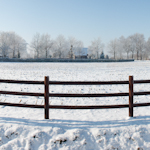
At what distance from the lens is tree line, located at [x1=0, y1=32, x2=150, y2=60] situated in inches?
3180

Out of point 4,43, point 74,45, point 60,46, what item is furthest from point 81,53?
point 4,43

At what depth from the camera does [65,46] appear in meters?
86.6

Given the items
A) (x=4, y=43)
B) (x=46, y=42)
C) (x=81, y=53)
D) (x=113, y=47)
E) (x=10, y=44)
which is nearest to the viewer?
(x=4, y=43)

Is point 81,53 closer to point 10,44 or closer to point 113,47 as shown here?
point 113,47

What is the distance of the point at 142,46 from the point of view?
296ft

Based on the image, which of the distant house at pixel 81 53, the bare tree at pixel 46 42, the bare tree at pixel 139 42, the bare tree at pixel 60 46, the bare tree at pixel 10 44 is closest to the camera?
the bare tree at pixel 10 44

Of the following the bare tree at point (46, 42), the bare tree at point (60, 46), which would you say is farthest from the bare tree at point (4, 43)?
the bare tree at point (60, 46)

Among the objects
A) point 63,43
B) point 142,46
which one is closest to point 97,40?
point 63,43

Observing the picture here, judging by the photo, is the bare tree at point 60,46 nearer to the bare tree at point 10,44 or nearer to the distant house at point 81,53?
the distant house at point 81,53

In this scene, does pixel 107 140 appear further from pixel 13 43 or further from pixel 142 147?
pixel 13 43

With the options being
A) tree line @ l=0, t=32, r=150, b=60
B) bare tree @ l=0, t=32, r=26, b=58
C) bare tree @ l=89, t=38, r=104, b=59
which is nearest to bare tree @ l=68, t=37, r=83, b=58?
tree line @ l=0, t=32, r=150, b=60

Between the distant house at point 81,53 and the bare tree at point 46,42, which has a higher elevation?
the bare tree at point 46,42

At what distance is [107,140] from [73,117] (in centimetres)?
172

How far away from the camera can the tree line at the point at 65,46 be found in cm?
8078
